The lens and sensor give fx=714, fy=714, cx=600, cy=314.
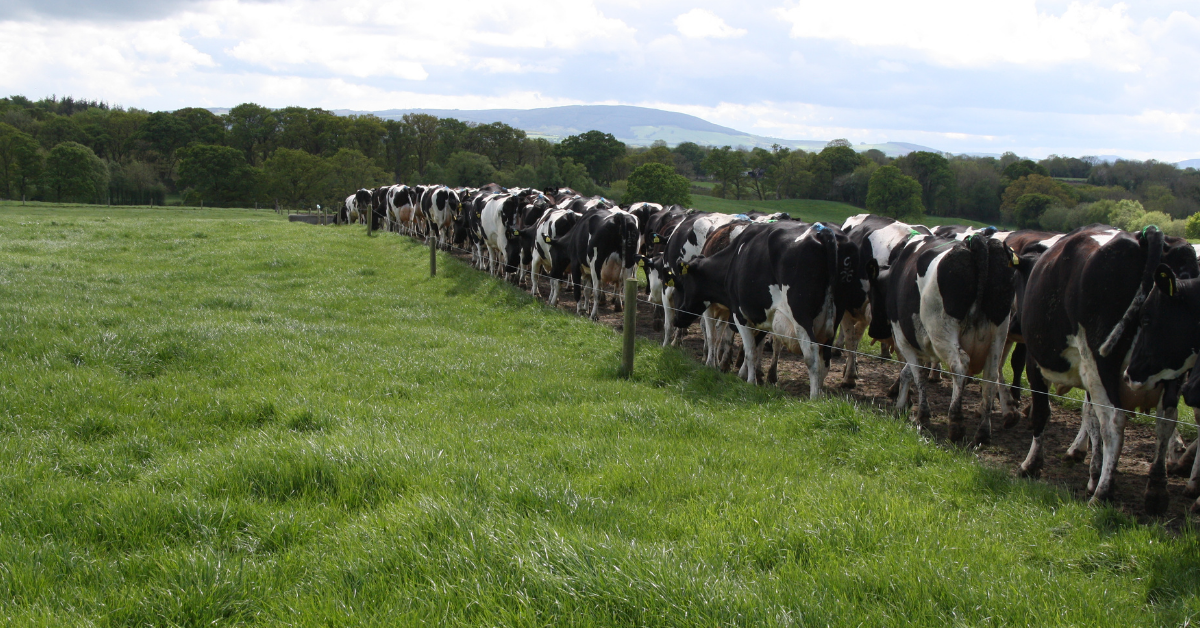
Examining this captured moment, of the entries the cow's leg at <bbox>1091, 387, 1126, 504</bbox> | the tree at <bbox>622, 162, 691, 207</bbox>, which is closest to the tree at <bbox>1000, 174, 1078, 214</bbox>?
the tree at <bbox>622, 162, 691, 207</bbox>

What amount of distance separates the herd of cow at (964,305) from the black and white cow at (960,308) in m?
0.02

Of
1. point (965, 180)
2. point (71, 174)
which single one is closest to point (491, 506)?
point (71, 174)

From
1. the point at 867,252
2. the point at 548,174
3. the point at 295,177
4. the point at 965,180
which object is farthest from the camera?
the point at 965,180

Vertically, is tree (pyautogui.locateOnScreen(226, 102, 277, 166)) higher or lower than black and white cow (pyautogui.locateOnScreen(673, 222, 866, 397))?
higher

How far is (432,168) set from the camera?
89.9 metres

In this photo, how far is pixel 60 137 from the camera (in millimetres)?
92625

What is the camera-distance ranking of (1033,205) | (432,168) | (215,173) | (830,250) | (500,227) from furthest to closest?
(432,168) → (215,173) → (1033,205) → (500,227) → (830,250)

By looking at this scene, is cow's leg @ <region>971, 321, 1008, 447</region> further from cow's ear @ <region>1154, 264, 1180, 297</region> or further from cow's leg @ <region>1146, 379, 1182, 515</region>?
cow's ear @ <region>1154, 264, 1180, 297</region>

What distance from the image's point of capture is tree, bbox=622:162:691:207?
270 feet

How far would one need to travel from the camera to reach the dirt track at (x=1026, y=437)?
6.02m

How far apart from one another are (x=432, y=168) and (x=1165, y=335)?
90224mm

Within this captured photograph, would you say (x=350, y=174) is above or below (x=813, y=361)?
above

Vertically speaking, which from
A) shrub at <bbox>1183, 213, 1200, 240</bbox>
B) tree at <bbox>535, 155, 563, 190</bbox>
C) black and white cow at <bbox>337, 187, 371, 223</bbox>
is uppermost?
tree at <bbox>535, 155, 563, 190</bbox>

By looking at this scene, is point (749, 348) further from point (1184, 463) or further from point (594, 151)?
point (594, 151)
